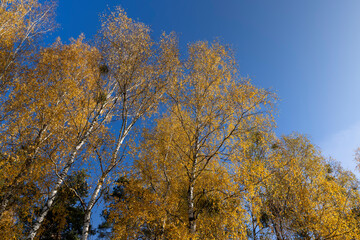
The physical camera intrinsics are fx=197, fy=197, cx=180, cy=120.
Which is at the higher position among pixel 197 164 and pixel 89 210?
pixel 197 164

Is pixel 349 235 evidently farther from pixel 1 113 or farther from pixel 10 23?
pixel 10 23

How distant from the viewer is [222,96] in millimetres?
7863

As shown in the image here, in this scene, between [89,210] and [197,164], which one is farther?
[197,164]

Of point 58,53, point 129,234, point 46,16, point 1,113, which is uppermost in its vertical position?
point 46,16

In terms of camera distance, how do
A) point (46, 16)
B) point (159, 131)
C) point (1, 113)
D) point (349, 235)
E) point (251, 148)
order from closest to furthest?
point (349, 235), point (1, 113), point (159, 131), point (46, 16), point (251, 148)

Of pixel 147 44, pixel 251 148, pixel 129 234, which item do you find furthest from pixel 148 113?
pixel 251 148

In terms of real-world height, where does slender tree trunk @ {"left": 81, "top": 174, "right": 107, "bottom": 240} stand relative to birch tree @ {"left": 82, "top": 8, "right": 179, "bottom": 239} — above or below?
below

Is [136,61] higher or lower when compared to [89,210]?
higher

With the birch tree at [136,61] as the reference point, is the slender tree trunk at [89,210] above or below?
below

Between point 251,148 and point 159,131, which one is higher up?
point 251,148

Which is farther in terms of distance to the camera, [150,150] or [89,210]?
[150,150]

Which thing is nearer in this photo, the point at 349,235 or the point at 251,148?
the point at 349,235

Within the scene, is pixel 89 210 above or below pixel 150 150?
below

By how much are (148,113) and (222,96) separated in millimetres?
3348
